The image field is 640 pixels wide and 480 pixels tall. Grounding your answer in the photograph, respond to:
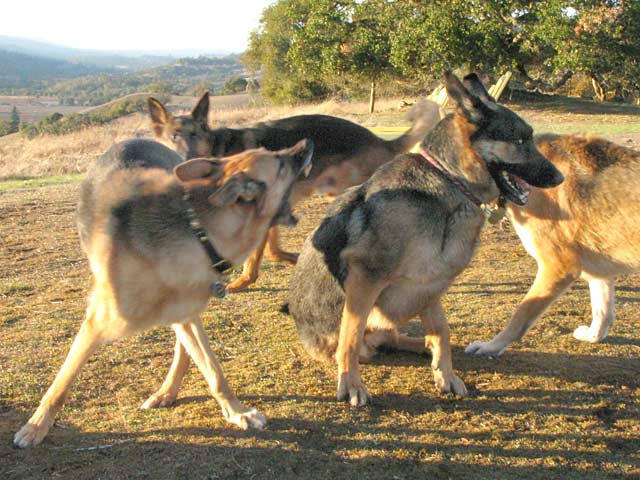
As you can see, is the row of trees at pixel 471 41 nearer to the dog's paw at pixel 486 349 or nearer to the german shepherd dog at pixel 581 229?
the german shepherd dog at pixel 581 229

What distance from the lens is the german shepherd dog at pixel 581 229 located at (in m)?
4.94

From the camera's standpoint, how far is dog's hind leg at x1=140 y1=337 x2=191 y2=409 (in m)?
4.11

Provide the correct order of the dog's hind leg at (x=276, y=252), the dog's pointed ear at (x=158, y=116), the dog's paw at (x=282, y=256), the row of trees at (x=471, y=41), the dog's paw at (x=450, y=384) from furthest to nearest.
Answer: the row of trees at (x=471, y=41)
the dog's pointed ear at (x=158, y=116)
the dog's paw at (x=282, y=256)
the dog's hind leg at (x=276, y=252)
the dog's paw at (x=450, y=384)

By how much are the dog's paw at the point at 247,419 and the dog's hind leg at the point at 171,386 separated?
0.47m

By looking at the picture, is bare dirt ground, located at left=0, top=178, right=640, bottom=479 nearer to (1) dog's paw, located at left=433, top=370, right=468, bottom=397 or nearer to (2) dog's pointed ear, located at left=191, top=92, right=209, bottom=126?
(1) dog's paw, located at left=433, top=370, right=468, bottom=397

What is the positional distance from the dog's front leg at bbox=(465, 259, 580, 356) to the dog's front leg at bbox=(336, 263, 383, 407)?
1.20 m

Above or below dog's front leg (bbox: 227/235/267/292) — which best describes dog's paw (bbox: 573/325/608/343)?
above

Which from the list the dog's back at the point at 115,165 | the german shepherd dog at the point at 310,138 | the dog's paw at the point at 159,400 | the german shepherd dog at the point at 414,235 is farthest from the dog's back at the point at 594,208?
the dog's paw at the point at 159,400

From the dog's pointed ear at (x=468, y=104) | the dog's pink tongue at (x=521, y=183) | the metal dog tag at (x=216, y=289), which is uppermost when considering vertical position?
the dog's pointed ear at (x=468, y=104)

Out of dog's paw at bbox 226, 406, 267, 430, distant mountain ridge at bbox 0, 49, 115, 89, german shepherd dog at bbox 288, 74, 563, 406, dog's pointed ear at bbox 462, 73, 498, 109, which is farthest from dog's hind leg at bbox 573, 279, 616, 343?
distant mountain ridge at bbox 0, 49, 115, 89

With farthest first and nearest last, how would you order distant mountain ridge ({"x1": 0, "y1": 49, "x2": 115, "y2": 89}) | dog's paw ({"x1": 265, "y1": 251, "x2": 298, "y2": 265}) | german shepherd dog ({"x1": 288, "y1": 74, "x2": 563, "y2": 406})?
distant mountain ridge ({"x1": 0, "y1": 49, "x2": 115, "y2": 89}) → dog's paw ({"x1": 265, "y1": 251, "x2": 298, "y2": 265}) → german shepherd dog ({"x1": 288, "y1": 74, "x2": 563, "y2": 406})

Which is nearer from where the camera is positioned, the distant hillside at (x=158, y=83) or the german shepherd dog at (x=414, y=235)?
the german shepherd dog at (x=414, y=235)

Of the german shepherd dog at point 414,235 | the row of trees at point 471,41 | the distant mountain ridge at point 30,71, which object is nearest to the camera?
the german shepherd dog at point 414,235

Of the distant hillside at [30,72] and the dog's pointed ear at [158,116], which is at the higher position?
the dog's pointed ear at [158,116]
